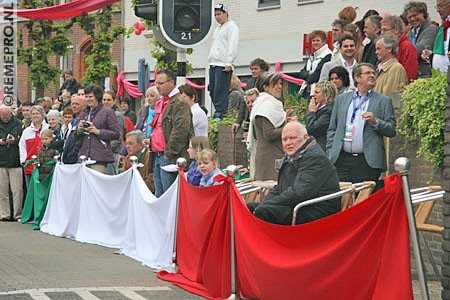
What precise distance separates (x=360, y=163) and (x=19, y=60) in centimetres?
2382

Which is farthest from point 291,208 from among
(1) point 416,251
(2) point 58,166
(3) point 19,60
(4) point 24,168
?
(3) point 19,60

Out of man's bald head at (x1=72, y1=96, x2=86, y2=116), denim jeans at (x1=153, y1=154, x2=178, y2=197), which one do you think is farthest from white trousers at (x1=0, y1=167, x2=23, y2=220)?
denim jeans at (x1=153, y1=154, x2=178, y2=197)

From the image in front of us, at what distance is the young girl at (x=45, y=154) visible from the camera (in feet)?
62.8

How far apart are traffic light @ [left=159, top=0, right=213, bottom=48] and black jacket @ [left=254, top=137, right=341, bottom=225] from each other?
477cm

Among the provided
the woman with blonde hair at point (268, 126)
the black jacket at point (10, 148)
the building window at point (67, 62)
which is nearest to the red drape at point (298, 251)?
the woman with blonde hair at point (268, 126)

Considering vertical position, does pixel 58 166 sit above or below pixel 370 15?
below

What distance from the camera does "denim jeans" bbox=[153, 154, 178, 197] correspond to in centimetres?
1438

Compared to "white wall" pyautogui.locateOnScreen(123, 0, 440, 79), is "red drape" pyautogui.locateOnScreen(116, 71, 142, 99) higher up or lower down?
lower down

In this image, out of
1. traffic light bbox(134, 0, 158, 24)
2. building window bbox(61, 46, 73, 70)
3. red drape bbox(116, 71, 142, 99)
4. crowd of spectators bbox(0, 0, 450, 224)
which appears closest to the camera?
crowd of spectators bbox(0, 0, 450, 224)

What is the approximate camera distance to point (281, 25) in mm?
29312

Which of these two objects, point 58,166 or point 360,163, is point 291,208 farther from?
point 58,166

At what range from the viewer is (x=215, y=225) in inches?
431

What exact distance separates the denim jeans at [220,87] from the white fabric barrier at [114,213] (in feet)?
9.69

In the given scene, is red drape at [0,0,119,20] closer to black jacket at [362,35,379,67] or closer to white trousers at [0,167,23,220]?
white trousers at [0,167,23,220]
